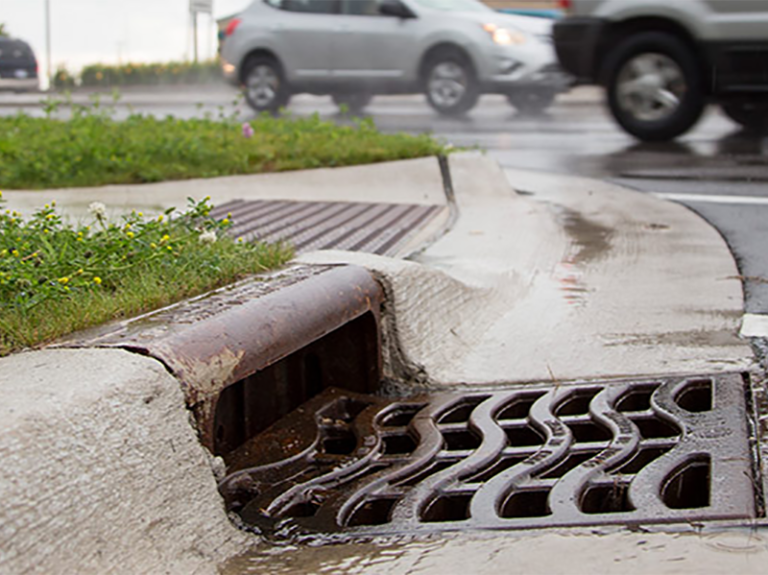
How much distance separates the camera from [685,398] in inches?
119

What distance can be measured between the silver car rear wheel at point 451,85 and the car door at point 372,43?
1.12 ft

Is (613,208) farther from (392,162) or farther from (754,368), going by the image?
(754,368)

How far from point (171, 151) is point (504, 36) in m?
6.79

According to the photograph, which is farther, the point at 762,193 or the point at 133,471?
the point at 762,193

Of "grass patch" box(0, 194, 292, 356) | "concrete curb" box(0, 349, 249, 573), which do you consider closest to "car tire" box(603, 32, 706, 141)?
"grass patch" box(0, 194, 292, 356)

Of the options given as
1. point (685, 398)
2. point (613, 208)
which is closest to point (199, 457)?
point (685, 398)

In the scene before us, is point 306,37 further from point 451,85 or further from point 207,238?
point 207,238

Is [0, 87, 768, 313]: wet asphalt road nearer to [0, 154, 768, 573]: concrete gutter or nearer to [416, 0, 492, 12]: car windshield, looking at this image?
[0, 154, 768, 573]: concrete gutter

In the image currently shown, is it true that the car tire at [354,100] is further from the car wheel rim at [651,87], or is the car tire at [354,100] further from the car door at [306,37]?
the car wheel rim at [651,87]

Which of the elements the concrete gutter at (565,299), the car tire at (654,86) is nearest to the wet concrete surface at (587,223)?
the concrete gutter at (565,299)

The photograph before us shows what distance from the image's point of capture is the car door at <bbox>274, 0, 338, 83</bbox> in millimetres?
13766

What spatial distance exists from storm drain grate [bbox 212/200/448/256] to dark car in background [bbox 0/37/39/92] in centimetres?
1823

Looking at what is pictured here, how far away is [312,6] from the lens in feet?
45.3

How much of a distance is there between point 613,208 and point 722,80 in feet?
11.6
